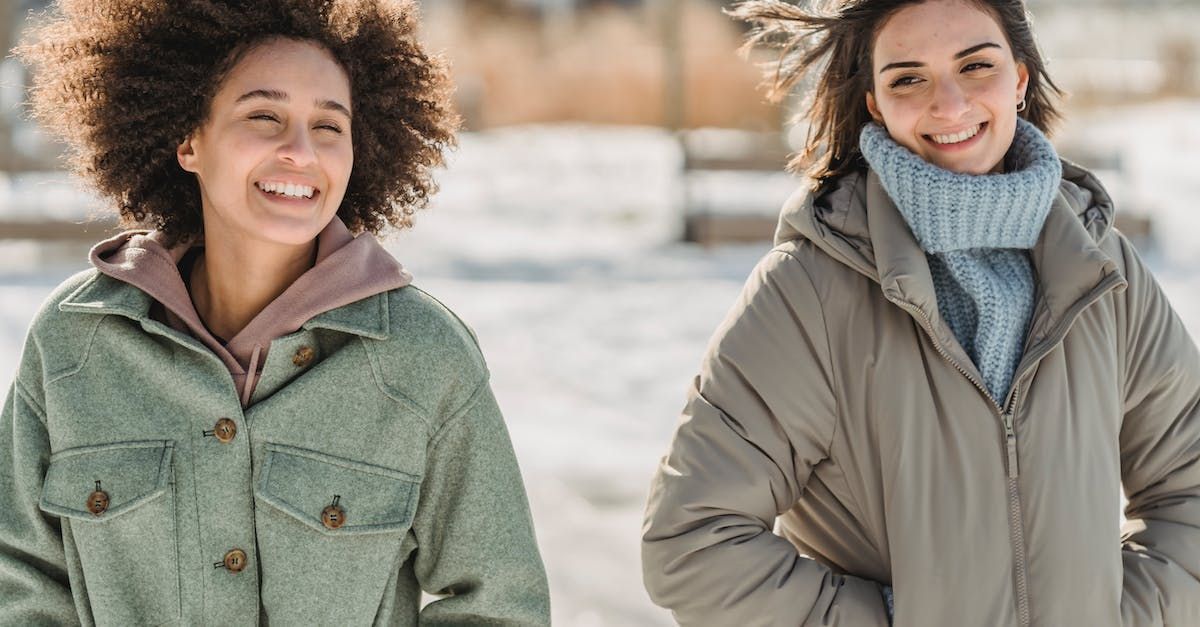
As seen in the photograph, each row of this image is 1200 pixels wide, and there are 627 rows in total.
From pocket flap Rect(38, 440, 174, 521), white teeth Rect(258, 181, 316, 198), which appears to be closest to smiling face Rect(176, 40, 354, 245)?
white teeth Rect(258, 181, 316, 198)

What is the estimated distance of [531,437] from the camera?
17.7 feet

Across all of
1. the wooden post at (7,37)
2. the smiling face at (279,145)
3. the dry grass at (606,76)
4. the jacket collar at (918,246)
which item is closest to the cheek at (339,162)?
the smiling face at (279,145)

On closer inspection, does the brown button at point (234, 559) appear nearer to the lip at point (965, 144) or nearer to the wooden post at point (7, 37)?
the lip at point (965, 144)

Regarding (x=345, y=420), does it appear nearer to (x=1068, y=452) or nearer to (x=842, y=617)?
(x=842, y=617)

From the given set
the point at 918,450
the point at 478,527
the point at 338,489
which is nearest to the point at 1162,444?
the point at 918,450

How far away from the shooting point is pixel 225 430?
2.09 metres

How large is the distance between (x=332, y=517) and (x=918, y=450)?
2.95 ft

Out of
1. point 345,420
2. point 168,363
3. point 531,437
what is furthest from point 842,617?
point 531,437

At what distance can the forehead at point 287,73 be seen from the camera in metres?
2.19

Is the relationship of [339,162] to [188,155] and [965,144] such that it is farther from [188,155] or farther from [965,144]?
[965,144]

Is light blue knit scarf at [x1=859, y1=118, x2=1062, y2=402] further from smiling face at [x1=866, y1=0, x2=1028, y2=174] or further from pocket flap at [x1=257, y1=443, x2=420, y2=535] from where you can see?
pocket flap at [x1=257, y1=443, x2=420, y2=535]

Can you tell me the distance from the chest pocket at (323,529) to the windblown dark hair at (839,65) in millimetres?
928

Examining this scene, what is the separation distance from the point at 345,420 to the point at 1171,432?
134 cm

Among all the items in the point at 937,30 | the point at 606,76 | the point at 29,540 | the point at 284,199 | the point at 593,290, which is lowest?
the point at 606,76
